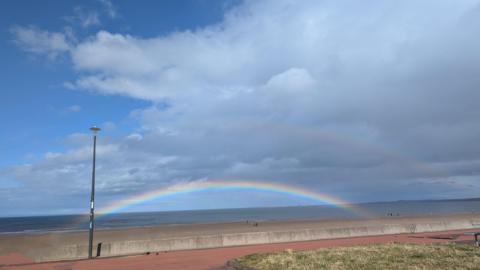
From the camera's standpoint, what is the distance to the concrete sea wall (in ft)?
50.8

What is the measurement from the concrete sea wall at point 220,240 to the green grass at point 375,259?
535 cm

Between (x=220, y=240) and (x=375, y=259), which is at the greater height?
(x=220, y=240)

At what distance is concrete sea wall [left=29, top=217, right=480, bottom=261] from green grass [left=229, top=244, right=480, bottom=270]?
5352 mm

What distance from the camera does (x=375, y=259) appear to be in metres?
11.8

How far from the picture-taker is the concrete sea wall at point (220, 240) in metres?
15.5

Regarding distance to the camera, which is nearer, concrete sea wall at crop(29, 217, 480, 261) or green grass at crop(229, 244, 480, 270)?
green grass at crop(229, 244, 480, 270)

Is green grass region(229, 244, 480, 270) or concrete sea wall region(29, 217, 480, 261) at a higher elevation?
concrete sea wall region(29, 217, 480, 261)

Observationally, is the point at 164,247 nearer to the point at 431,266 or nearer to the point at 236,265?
the point at 236,265

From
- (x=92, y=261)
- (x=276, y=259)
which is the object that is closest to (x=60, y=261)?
(x=92, y=261)

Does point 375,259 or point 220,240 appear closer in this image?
point 375,259

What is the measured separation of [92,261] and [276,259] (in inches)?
263

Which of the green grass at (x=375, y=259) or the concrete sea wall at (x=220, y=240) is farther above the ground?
the concrete sea wall at (x=220, y=240)

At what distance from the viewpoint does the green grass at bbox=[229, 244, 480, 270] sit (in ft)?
34.9

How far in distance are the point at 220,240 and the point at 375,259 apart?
8454 millimetres
